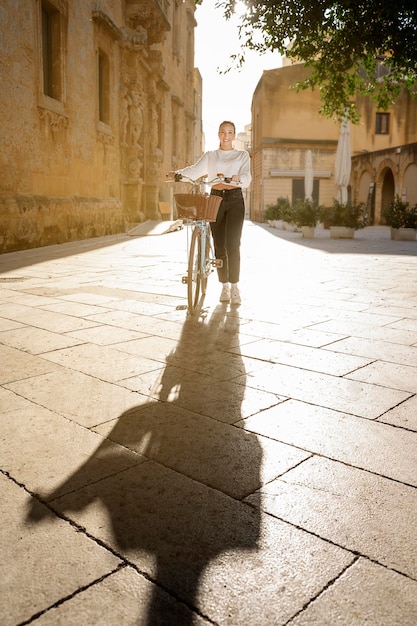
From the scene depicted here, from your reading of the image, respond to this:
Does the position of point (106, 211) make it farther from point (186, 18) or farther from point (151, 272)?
point (186, 18)

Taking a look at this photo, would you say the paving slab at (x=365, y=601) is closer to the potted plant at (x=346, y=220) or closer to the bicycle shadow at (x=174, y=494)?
the bicycle shadow at (x=174, y=494)

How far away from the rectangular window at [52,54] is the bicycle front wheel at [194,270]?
9664mm

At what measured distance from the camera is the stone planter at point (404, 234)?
17577 mm

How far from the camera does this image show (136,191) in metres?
21.2

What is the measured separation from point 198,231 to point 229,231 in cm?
42

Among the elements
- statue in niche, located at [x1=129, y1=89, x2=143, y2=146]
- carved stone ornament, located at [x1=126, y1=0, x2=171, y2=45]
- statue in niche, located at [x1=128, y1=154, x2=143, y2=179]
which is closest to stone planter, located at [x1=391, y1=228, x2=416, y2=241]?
statue in niche, located at [x1=128, y1=154, x2=143, y2=179]

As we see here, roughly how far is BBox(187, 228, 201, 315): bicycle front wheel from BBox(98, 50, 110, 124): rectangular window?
13898 millimetres

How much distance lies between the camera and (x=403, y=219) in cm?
1739

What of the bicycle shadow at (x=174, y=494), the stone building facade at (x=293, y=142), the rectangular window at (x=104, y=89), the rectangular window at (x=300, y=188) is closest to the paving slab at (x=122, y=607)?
the bicycle shadow at (x=174, y=494)

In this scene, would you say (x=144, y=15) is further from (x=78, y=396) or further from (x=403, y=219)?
(x=78, y=396)

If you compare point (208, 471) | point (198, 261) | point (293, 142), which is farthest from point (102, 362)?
point (293, 142)

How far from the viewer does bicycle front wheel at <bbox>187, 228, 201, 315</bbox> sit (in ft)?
17.0

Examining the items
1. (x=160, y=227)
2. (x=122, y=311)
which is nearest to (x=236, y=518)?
(x=122, y=311)

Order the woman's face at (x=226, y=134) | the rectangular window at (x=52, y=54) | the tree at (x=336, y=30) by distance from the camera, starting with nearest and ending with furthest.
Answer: the woman's face at (x=226, y=134) < the tree at (x=336, y=30) < the rectangular window at (x=52, y=54)
